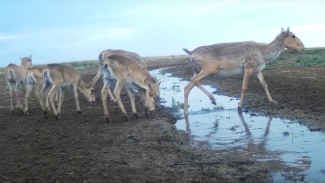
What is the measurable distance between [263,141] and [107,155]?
339 centimetres

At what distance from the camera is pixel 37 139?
8.65 metres

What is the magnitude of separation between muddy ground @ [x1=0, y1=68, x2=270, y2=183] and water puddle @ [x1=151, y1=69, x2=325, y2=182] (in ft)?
1.34

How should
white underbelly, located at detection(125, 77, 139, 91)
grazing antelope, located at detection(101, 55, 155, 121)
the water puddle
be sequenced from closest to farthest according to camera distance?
1. the water puddle
2. grazing antelope, located at detection(101, 55, 155, 121)
3. white underbelly, located at detection(125, 77, 139, 91)

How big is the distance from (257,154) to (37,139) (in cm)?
505

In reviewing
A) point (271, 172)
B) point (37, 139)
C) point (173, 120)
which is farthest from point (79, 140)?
point (271, 172)

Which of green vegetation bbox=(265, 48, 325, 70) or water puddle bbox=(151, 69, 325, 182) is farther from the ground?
green vegetation bbox=(265, 48, 325, 70)

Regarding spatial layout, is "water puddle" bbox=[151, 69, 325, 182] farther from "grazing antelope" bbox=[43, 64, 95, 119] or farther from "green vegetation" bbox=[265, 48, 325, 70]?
"green vegetation" bbox=[265, 48, 325, 70]

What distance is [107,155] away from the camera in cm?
707

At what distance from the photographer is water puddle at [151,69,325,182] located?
6.01m

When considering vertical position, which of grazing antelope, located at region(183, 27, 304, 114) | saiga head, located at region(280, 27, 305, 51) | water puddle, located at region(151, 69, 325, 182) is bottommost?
water puddle, located at region(151, 69, 325, 182)

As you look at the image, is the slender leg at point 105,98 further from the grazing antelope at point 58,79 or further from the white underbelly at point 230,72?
the white underbelly at point 230,72

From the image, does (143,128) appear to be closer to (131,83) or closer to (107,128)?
(107,128)

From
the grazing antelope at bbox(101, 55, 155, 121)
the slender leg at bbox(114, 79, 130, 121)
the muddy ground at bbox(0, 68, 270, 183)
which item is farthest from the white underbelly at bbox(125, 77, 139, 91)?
the muddy ground at bbox(0, 68, 270, 183)

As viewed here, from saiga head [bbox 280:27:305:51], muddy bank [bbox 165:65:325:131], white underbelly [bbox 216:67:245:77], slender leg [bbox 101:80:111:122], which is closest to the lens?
muddy bank [bbox 165:65:325:131]
